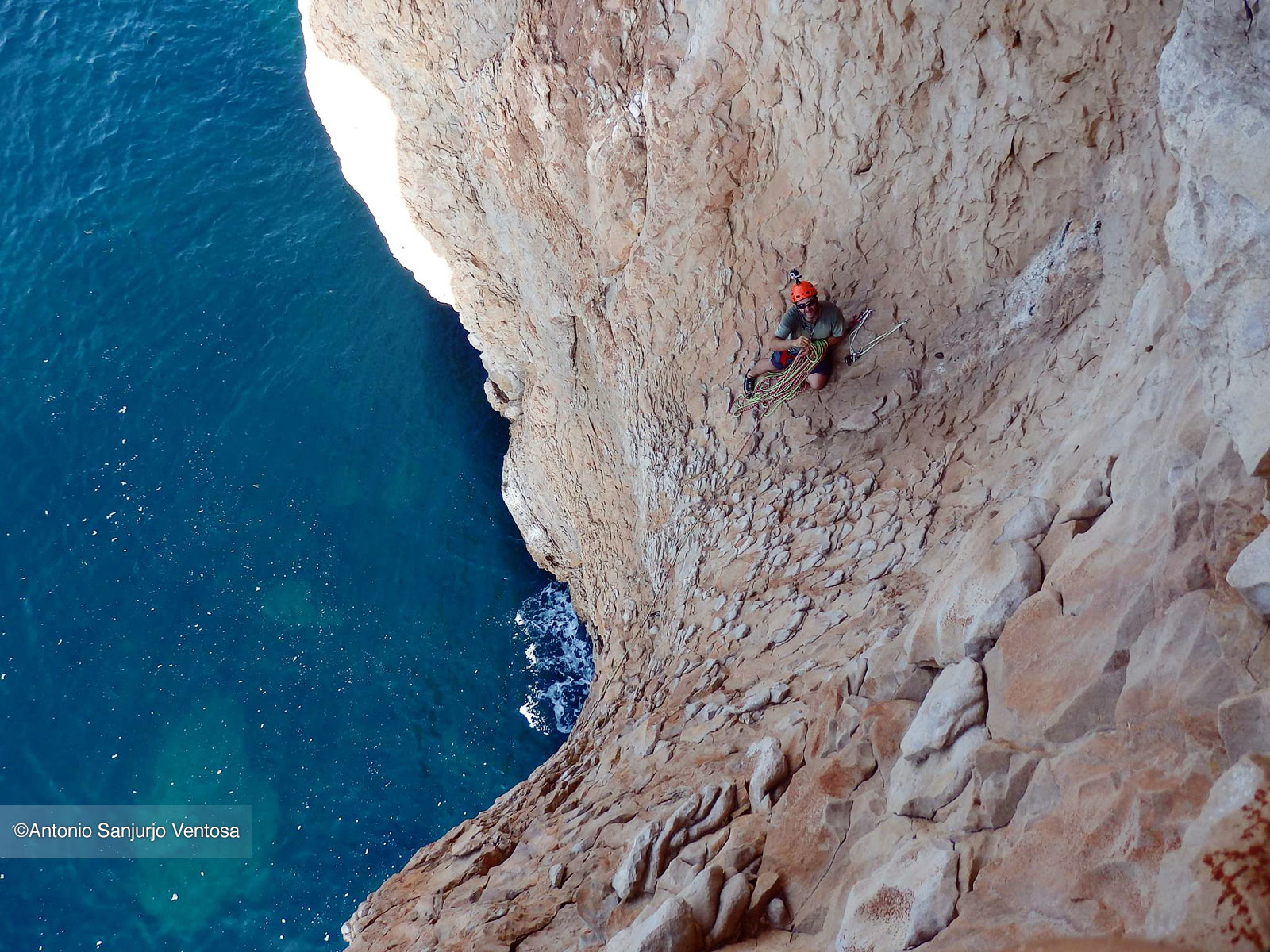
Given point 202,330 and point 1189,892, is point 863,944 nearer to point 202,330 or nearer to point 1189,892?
point 1189,892

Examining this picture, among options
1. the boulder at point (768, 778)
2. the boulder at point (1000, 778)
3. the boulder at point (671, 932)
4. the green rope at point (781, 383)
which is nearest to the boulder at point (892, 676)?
the boulder at point (768, 778)

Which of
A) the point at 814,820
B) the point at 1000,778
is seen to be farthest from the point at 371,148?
the point at 1000,778

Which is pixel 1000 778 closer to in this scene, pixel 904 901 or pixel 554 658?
pixel 904 901

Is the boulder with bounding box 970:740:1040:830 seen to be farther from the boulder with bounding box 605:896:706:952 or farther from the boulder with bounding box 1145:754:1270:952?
the boulder with bounding box 605:896:706:952

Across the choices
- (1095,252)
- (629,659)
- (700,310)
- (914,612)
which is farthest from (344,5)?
(914,612)

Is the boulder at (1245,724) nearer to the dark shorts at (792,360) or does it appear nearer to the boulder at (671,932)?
the boulder at (671,932)
